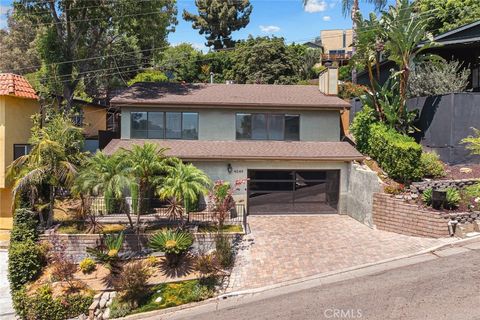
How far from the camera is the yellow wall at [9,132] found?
1955cm

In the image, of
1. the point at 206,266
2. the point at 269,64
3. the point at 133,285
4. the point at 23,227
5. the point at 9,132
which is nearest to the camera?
the point at 133,285

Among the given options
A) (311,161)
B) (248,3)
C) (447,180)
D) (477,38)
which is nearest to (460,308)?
(447,180)

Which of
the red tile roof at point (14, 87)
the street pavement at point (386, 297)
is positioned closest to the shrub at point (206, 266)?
the street pavement at point (386, 297)

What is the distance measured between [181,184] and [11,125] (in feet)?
34.5

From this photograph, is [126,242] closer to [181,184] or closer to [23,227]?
[181,184]

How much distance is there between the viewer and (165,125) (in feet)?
74.5

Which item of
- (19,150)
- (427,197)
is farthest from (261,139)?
(19,150)

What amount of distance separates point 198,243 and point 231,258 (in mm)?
2121

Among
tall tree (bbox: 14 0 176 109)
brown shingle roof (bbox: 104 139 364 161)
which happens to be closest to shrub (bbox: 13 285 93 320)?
brown shingle roof (bbox: 104 139 364 161)

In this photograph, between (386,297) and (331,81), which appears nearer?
(386,297)

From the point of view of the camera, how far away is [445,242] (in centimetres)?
1503

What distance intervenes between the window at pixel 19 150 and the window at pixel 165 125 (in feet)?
18.5

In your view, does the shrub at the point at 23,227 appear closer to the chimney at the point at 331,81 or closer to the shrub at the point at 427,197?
the shrub at the point at 427,197

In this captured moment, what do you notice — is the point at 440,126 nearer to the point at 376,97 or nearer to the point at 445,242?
the point at 376,97
